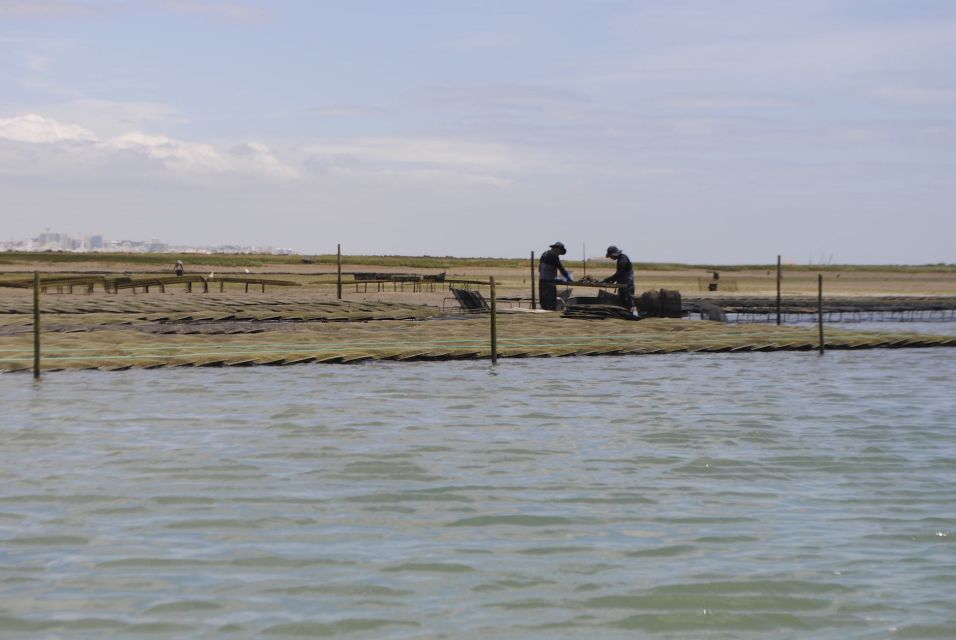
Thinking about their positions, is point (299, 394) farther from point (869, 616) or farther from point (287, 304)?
point (287, 304)

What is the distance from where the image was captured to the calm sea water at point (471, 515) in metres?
6.61

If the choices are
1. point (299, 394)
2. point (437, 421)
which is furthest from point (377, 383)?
point (437, 421)

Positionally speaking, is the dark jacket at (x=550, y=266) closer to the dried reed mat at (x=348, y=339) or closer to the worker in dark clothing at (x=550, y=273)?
the worker in dark clothing at (x=550, y=273)

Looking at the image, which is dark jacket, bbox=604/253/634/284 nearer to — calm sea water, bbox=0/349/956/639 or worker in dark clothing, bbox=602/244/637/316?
worker in dark clothing, bbox=602/244/637/316

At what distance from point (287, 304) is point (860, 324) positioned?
19.3 m

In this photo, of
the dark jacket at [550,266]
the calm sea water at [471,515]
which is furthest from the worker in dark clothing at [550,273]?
the calm sea water at [471,515]

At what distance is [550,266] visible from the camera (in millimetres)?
25719

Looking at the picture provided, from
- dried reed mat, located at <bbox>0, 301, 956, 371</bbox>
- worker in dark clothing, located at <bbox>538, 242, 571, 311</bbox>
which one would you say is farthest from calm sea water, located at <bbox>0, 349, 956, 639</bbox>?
worker in dark clothing, located at <bbox>538, 242, 571, 311</bbox>

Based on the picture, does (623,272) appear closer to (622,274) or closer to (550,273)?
(622,274)

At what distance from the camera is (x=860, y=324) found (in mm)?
38719

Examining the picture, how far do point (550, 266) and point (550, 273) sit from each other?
0.27 meters

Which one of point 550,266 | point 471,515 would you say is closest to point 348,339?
point 550,266

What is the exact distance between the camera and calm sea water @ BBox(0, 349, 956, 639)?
6.61 metres

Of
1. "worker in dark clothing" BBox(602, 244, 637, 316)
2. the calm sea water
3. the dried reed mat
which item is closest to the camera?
the calm sea water
